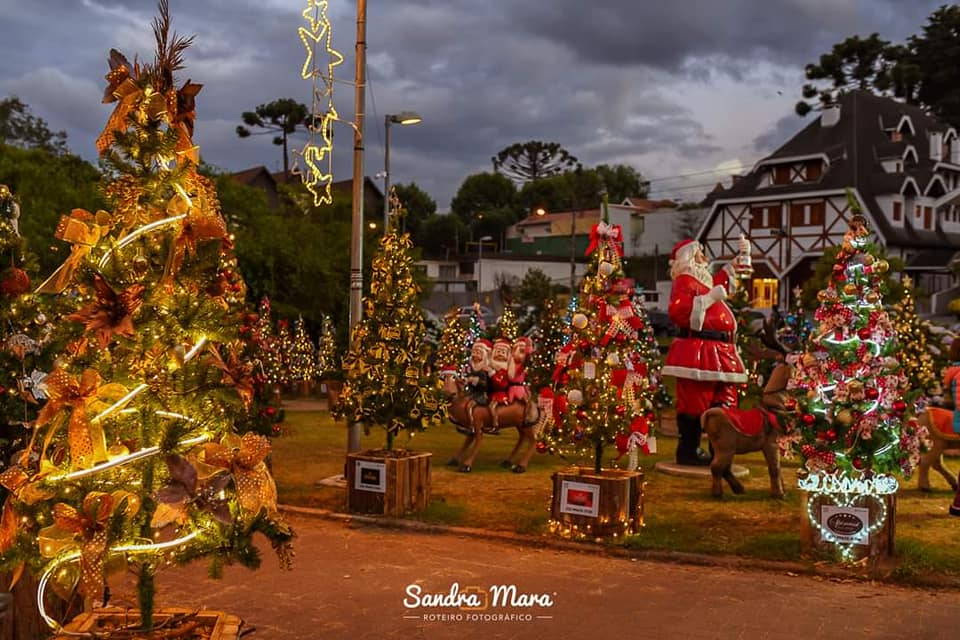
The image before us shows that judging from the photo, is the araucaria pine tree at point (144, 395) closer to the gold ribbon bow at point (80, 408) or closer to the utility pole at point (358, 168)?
the gold ribbon bow at point (80, 408)

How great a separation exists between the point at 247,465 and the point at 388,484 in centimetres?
632

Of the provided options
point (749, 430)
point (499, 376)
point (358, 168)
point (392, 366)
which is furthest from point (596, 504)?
point (358, 168)

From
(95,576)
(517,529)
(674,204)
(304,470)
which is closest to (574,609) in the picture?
(517,529)

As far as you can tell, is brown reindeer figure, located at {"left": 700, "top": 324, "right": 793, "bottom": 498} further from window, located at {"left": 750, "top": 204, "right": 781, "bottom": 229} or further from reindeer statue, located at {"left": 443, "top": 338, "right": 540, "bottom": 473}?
window, located at {"left": 750, "top": 204, "right": 781, "bottom": 229}

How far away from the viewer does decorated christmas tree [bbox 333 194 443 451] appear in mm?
11047

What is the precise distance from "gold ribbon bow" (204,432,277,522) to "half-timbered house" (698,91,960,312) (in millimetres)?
35729

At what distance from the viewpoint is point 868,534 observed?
855 cm

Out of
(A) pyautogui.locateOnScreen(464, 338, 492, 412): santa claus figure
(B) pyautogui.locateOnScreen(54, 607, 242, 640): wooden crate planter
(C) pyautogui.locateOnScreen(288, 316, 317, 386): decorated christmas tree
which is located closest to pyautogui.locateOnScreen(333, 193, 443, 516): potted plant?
(A) pyautogui.locateOnScreen(464, 338, 492, 412): santa claus figure

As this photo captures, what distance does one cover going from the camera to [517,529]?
9812 millimetres

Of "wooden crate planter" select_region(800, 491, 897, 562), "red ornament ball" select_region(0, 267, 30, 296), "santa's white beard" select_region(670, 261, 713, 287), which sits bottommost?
"wooden crate planter" select_region(800, 491, 897, 562)

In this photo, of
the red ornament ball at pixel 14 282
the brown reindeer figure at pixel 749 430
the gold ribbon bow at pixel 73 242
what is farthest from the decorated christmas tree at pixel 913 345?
the gold ribbon bow at pixel 73 242

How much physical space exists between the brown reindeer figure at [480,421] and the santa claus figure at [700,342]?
2.18m

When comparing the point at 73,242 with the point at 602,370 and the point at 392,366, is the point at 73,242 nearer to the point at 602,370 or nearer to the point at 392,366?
the point at 602,370

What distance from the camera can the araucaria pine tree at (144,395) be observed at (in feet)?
13.5
